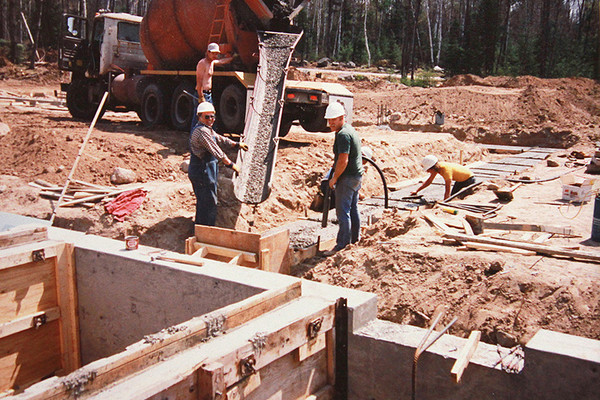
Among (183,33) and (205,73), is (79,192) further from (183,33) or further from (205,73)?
(183,33)

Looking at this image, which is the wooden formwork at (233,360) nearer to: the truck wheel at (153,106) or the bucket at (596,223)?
the bucket at (596,223)

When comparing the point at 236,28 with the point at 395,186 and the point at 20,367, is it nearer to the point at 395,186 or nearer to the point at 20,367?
the point at 395,186

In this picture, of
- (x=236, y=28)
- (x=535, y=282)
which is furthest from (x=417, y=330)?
(x=236, y=28)

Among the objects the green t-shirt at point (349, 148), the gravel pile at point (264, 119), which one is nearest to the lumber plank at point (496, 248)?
the green t-shirt at point (349, 148)

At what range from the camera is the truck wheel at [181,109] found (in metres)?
11.8

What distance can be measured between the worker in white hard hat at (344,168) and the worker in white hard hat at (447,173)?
229 cm

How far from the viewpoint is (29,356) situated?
4855mm

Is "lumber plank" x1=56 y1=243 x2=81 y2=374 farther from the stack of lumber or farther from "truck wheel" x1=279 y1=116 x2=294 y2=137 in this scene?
"truck wheel" x1=279 y1=116 x2=294 y2=137

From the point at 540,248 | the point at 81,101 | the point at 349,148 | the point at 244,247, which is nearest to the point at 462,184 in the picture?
the point at 349,148

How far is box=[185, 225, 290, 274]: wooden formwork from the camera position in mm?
5808

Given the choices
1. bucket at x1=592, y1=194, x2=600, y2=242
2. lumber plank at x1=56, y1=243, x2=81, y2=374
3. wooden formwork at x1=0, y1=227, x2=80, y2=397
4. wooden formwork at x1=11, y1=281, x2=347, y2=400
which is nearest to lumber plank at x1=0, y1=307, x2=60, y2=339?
wooden formwork at x1=0, y1=227, x2=80, y2=397

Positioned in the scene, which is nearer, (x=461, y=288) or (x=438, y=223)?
(x=461, y=288)

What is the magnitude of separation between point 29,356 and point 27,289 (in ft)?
1.95

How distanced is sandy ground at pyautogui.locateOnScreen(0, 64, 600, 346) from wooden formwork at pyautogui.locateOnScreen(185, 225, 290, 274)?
486 millimetres
